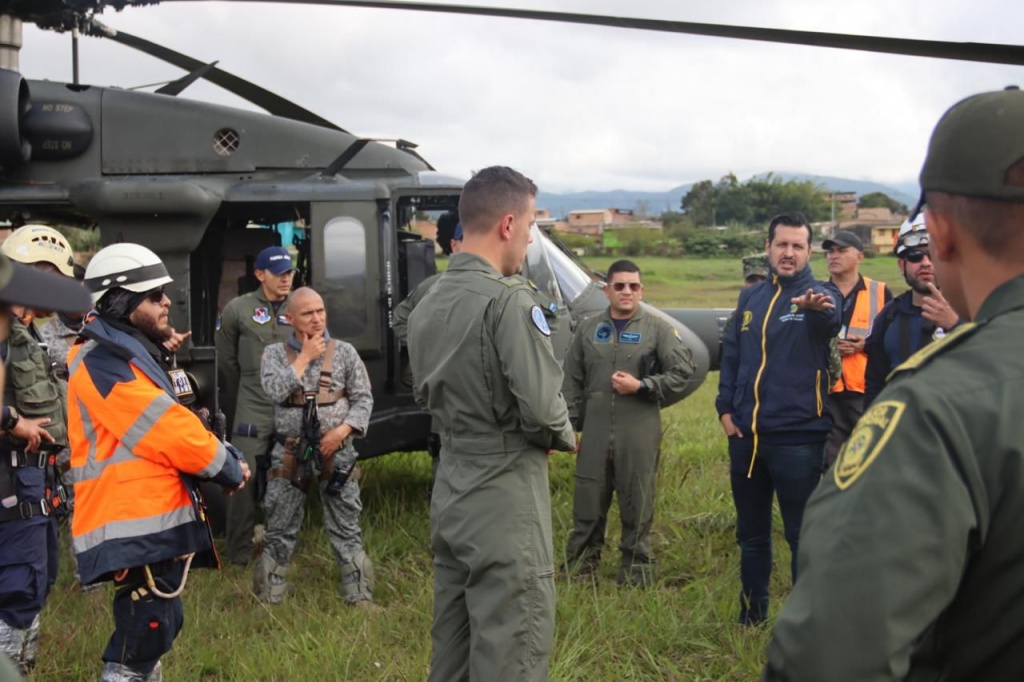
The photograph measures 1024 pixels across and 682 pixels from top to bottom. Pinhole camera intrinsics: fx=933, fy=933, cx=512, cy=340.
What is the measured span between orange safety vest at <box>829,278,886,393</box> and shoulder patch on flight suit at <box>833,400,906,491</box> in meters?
4.25

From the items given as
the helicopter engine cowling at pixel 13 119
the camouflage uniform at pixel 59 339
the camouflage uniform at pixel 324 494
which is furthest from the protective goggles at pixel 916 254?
the helicopter engine cowling at pixel 13 119

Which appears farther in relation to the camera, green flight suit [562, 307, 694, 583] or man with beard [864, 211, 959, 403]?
green flight suit [562, 307, 694, 583]

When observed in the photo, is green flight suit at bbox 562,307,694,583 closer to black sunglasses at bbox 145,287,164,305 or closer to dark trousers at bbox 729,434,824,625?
dark trousers at bbox 729,434,824,625

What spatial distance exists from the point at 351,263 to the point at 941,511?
202 inches

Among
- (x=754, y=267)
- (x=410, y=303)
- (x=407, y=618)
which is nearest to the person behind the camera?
(x=407, y=618)

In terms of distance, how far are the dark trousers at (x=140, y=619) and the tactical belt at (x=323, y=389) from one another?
1648mm

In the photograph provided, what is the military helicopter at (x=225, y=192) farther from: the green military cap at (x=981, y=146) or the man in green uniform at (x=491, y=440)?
the green military cap at (x=981, y=146)

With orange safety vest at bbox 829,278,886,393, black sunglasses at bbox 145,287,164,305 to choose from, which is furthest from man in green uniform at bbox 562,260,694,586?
black sunglasses at bbox 145,287,164,305

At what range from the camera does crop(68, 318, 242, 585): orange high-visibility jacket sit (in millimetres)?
3076

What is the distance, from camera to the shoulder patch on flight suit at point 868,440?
122 centimetres

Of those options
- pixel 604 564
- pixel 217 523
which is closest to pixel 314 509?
pixel 217 523

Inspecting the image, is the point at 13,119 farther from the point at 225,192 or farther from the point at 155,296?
the point at 155,296

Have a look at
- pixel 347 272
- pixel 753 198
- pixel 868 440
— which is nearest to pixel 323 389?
pixel 347 272

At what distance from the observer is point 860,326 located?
5.60 metres
